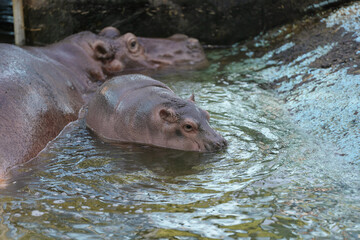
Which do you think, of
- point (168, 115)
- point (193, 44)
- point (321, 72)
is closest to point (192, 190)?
point (168, 115)

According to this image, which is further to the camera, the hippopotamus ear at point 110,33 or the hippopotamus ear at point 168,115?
the hippopotamus ear at point 110,33

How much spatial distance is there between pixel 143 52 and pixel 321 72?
257 centimetres

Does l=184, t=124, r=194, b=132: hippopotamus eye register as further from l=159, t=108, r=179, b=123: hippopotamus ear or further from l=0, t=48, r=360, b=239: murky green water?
l=0, t=48, r=360, b=239: murky green water

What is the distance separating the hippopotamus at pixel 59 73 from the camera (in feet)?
14.3

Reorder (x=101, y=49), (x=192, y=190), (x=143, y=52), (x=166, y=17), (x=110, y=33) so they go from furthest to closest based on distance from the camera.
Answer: (x=166, y=17) < (x=143, y=52) < (x=110, y=33) < (x=101, y=49) < (x=192, y=190)

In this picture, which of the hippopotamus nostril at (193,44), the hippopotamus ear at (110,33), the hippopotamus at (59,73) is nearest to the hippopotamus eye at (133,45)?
the hippopotamus at (59,73)

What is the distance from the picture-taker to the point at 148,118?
4.77m

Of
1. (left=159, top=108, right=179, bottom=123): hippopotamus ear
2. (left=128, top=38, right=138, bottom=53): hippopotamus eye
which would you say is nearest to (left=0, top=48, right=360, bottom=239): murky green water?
(left=159, top=108, right=179, bottom=123): hippopotamus ear

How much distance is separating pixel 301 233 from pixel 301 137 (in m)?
1.77

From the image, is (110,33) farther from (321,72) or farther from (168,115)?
(168,115)

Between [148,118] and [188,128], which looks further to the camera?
[148,118]

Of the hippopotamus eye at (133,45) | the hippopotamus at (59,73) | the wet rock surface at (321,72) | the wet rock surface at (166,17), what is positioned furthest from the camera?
the wet rock surface at (166,17)

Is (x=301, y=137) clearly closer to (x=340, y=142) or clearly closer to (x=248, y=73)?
(x=340, y=142)

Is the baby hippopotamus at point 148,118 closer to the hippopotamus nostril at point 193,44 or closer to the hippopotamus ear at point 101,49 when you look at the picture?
the hippopotamus ear at point 101,49
